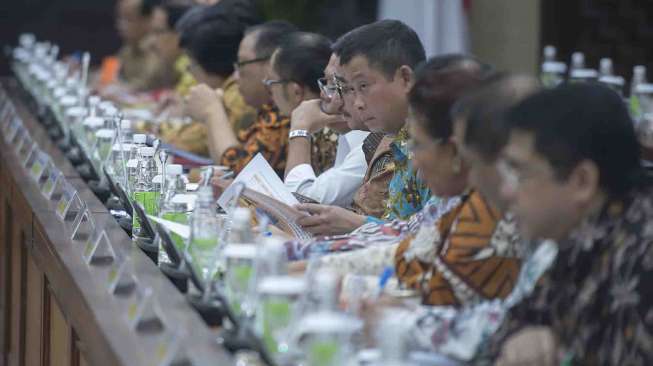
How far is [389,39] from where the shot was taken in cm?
299

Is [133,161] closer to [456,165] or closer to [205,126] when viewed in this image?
[456,165]

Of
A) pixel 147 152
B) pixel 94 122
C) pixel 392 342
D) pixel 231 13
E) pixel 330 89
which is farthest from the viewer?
pixel 231 13

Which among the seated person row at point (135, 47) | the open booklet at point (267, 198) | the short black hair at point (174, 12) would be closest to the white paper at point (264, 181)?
the open booklet at point (267, 198)

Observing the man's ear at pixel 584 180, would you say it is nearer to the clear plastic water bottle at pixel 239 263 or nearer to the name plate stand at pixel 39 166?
the clear plastic water bottle at pixel 239 263

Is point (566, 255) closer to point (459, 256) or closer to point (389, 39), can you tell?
point (459, 256)

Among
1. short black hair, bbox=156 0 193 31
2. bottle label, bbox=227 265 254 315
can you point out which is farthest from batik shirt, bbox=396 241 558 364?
short black hair, bbox=156 0 193 31

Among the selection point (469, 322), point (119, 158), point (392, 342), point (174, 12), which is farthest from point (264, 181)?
point (174, 12)

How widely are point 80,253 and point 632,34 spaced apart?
5.17m

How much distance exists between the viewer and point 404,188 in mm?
2912

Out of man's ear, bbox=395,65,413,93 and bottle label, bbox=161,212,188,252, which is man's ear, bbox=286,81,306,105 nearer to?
man's ear, bbox=395,65,413,93

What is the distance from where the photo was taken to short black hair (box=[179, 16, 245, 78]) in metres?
4.95

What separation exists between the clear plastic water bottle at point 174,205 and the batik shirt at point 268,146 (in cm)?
133

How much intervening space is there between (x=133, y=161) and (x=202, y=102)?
160 cm

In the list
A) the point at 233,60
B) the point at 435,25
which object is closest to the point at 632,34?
the point at 435,25
